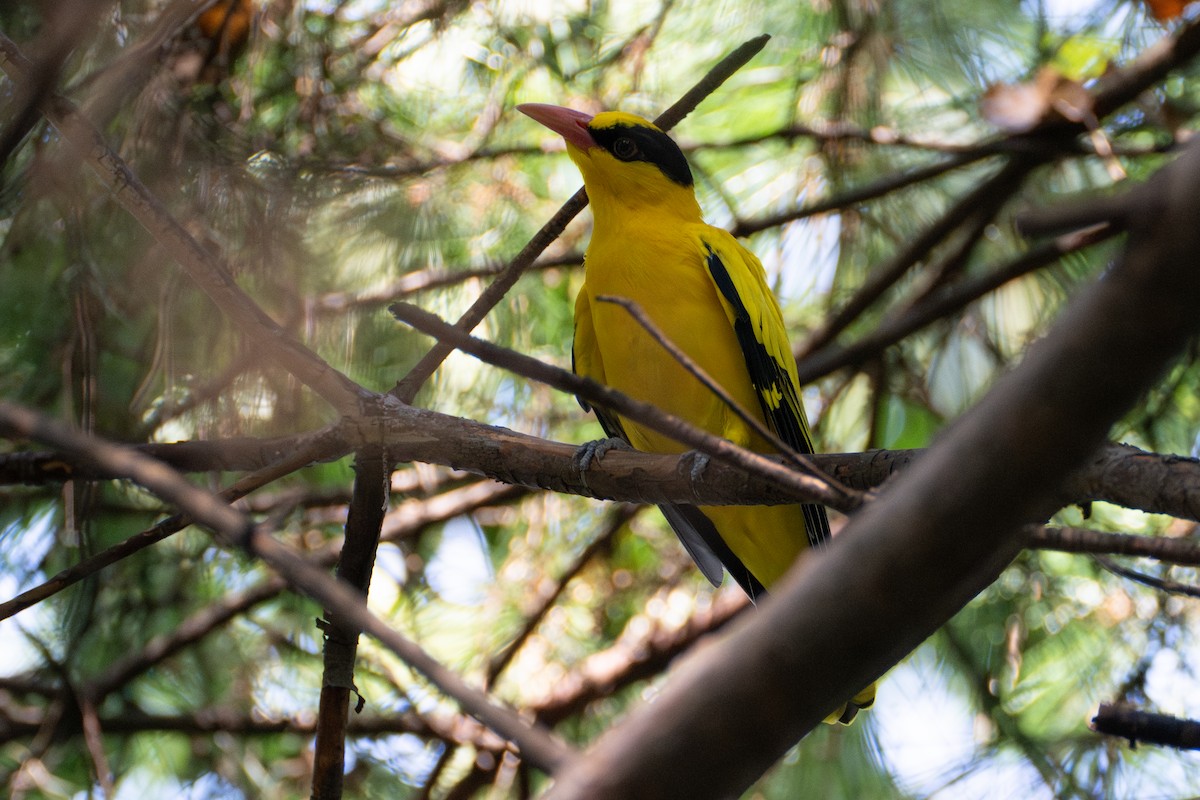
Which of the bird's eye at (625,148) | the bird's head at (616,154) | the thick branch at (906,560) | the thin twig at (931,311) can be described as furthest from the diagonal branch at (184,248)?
the thin twig at (931,311)

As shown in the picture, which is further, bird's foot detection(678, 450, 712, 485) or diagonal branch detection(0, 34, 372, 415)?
bird's foot detection(678, 450, 712, 485)

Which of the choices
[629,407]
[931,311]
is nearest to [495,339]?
[931,311]

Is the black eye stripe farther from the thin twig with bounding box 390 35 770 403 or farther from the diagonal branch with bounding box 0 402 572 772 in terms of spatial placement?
the diagonal branch with bounding box 0 402 572 772

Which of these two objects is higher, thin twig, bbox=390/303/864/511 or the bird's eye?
the bird's eye

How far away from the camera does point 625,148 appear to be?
4.21m

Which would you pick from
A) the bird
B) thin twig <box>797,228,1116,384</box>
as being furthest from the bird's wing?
thin twig <box>797,228,1116,384</box>

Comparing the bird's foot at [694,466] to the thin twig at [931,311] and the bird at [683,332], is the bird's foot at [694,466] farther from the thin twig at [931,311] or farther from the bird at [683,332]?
the thin twig at [931,311]

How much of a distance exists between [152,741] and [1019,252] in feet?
16.3

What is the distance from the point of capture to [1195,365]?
14.4 ft

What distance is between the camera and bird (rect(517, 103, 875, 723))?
12.1 feet

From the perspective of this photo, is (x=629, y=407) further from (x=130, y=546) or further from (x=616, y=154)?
(x=616, y=154)

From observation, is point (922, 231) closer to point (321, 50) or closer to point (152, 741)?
point (321, 50)

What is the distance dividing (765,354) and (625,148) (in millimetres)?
1170

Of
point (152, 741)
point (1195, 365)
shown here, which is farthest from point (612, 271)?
point (152, 741)
